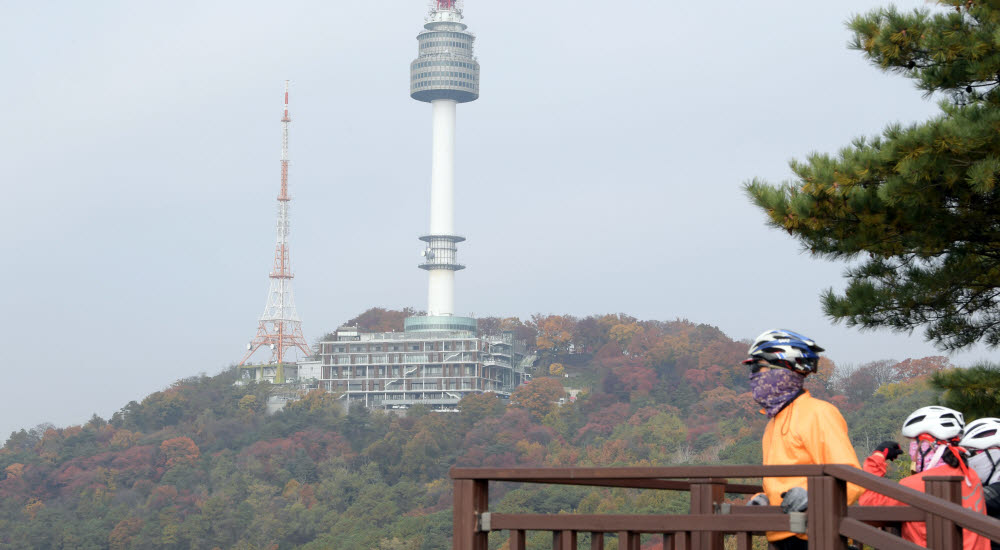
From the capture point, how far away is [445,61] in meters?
91.9

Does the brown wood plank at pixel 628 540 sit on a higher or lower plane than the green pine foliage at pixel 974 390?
lower

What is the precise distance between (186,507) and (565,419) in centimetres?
2362

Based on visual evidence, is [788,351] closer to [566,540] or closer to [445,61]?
[566,540]

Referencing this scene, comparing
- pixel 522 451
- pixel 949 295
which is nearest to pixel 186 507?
pixel 522 451

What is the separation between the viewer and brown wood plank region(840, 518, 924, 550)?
254 centimetres

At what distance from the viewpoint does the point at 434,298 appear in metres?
88.4

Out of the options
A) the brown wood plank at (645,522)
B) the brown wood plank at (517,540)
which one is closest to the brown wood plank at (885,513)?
the brown wood plank at (645,522)

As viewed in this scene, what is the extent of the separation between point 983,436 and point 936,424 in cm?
17

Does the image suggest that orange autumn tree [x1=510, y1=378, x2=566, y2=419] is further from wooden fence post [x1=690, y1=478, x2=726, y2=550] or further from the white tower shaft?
wooden fence post [x1=690, y1=478, x2=726, y2=550]

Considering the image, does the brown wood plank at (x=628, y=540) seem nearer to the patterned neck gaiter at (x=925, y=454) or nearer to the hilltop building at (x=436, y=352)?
the patterned neck gaiter at (x=925, y=454)

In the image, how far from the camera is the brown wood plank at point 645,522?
2.84m

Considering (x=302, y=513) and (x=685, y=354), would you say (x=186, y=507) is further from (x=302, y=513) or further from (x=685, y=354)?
(x=685, y=354)

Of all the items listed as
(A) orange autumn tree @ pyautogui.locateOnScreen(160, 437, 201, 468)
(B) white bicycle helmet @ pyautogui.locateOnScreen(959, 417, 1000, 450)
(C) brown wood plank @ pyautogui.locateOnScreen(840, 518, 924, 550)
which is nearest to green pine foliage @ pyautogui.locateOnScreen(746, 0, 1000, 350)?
(B) white bicycle helmet @ pyautogui.locateOnScreen(959, 417, 1000, 450)

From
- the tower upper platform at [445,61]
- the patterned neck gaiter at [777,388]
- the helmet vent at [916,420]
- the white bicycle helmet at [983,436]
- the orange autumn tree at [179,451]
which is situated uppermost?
the tower upper platform at [445,61]
